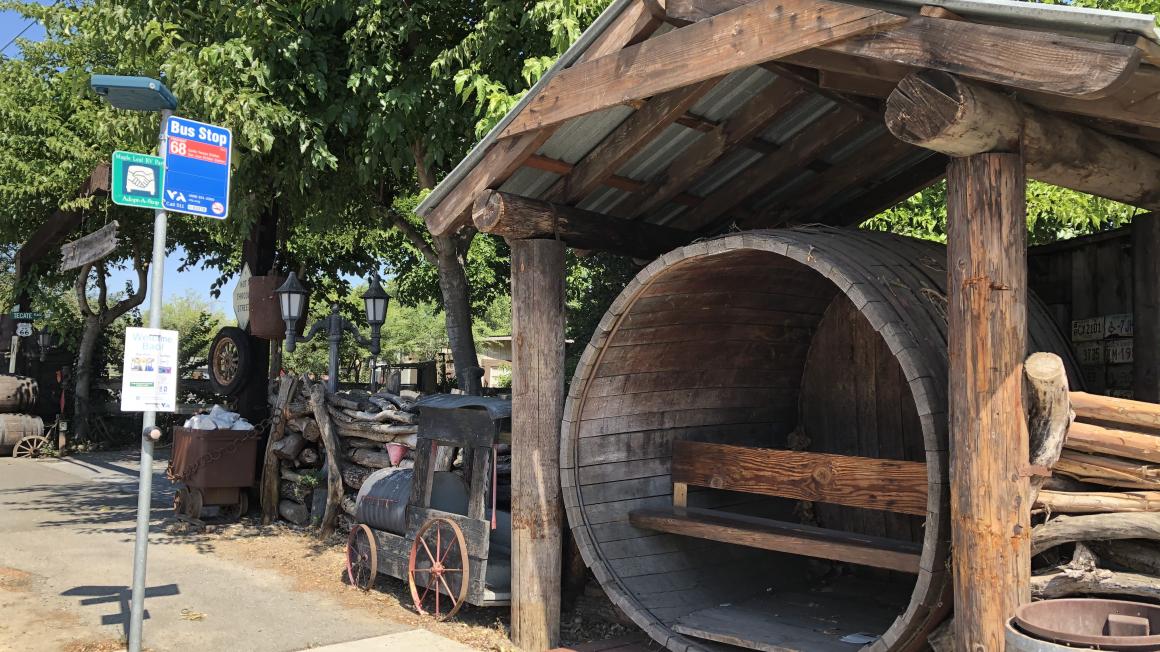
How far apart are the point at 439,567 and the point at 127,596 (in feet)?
8.69

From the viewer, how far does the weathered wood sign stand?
7996 millimetres

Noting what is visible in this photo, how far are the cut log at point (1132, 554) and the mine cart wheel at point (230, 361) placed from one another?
10336 mm

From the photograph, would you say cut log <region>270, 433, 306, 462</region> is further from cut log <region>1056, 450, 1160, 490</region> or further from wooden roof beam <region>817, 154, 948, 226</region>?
cut log <region>1056, 450, 1160, 490</region>

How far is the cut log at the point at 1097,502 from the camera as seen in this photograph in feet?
12.5

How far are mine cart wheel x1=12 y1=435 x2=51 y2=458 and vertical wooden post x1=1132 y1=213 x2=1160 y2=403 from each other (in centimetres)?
1872

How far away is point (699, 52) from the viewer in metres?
4.49

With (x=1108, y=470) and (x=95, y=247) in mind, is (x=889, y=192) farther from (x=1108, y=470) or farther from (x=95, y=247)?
(x=95, y=247)

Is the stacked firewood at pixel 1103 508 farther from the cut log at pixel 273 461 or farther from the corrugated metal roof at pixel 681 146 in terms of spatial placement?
the cut log at pixel 273 461

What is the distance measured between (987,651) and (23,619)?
612cm

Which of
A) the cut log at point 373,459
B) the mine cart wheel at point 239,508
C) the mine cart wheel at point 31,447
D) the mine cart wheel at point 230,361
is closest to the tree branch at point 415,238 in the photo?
the mine cart wheel at point 230,361

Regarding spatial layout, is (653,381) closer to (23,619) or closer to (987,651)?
(987,651)

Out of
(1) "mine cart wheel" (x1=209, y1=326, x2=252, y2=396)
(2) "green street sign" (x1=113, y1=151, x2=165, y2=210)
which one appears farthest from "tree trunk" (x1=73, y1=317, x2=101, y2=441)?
(2) "green street sign" (x1=113, y1=151, x2=165, y2=210)

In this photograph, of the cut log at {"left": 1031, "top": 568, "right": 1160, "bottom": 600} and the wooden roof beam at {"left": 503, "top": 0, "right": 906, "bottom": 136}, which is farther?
the wooden roof beam at {"left": 503, "top": 0, "right": 906, "bottom": 136}

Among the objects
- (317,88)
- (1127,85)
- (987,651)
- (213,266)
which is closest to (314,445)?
(317,88)
